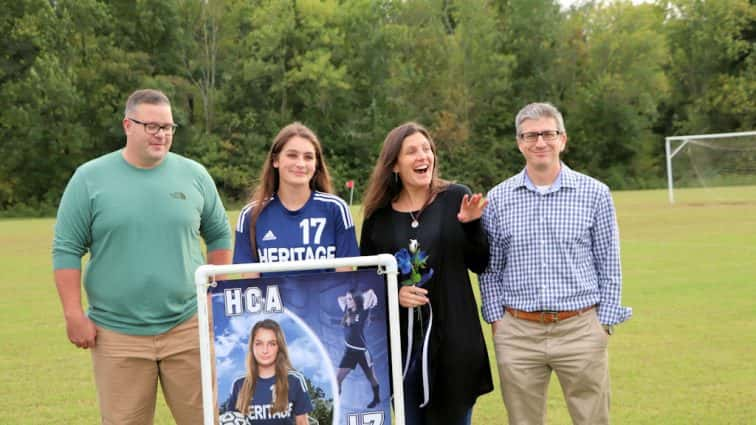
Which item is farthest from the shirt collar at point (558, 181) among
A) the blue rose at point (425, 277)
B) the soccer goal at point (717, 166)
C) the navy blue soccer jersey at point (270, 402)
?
the soccer goal at point (717, 166)

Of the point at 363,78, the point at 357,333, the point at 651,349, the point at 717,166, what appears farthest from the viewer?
the point at 363,78

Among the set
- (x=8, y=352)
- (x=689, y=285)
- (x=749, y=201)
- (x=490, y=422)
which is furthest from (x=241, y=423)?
(x=749, y=201)

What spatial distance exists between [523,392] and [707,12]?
65705mm

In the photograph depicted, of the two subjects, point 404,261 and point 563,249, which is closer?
point 404,261

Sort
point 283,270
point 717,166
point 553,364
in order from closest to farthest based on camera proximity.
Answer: point 283,270, point 553,364, point 717,166

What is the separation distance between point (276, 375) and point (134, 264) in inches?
41.8

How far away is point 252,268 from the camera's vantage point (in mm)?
3732

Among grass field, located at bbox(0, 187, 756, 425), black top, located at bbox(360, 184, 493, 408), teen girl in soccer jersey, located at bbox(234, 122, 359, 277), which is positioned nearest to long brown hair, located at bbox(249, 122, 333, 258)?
teen girl in soccer jersey, located at bbox(234, 122, 359, 277)

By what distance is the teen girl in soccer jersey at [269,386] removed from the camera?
3.78m

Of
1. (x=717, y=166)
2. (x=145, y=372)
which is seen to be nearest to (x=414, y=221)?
(x=145, y=372)

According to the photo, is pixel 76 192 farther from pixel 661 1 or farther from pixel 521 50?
pixel 661 1

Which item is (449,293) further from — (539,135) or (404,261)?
(539,135)

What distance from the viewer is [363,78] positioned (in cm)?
5728

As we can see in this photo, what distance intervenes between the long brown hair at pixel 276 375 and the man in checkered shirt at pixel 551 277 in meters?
1.18
